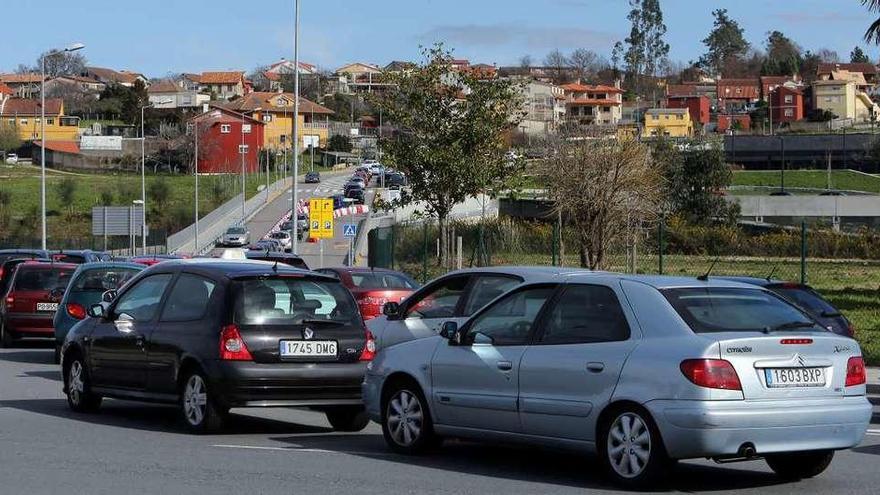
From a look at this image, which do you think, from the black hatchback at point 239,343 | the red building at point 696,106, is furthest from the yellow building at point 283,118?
the black hatchback at point 239,343

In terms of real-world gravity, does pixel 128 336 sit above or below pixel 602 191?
below

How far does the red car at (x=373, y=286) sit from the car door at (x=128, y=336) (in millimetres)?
Answer: 6177

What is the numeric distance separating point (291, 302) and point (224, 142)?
116 metres

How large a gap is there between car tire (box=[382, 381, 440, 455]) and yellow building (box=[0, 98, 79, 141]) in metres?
139

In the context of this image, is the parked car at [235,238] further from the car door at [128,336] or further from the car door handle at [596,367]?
the car door handle at [596,367]

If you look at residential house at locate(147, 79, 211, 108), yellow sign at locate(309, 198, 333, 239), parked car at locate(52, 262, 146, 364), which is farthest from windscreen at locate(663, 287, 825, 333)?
residential house at locate(147, 79, 211, 108)

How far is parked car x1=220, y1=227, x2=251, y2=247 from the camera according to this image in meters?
70.9

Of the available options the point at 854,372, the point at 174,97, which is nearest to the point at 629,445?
the point at 854,372

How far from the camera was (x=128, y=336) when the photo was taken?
1371 centimetres

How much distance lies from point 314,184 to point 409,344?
101032 mm

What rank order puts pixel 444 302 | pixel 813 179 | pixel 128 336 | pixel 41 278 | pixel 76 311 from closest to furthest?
1. pixel 128 336
2. pixel 444 302
3. pixel 76 311
4. pixel 41 278
5. pixel 813 179

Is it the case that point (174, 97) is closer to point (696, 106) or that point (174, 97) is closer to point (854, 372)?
point (696, 106)

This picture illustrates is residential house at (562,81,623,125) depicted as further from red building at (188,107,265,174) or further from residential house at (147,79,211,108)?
red building at (188,107,265,174)

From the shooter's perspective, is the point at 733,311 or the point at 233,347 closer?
the point at 733,311
